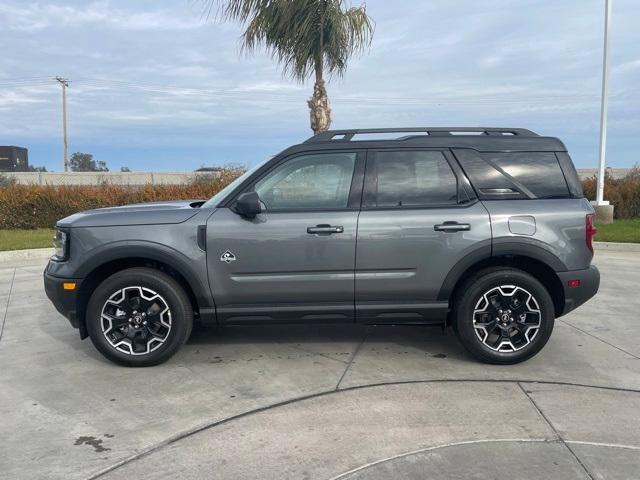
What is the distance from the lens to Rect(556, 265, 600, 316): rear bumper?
4.57 m

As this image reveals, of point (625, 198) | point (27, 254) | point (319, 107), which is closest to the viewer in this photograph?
point (27, 254)

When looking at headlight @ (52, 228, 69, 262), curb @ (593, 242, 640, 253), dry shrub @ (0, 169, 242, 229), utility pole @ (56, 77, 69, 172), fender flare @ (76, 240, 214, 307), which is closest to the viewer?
fender flare @ (76, 240, 214, 307)

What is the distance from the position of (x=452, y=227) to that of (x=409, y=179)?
0.55 m

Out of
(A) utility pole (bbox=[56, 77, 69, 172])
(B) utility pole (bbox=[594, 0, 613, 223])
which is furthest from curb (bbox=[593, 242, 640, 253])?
(A) utility pole (bbox=[56, 77, 69, 172])

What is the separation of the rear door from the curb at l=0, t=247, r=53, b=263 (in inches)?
368

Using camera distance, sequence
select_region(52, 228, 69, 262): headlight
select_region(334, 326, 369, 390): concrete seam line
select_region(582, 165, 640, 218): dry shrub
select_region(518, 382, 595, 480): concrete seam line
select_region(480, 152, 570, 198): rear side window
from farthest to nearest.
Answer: select_region(582, 165, 640, 218): dry shrub, select_region(480, 152, 570, 198): rear side window, select_region(52, 228, 69, 262): headlight, select_region(334, 326, 369, 390): concrete seam line, select_region(518, 382, 595, 480): concrete seam line

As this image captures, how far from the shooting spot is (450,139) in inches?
188

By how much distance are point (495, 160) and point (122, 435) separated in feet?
11.7

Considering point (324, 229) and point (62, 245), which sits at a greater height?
point (324, 229)

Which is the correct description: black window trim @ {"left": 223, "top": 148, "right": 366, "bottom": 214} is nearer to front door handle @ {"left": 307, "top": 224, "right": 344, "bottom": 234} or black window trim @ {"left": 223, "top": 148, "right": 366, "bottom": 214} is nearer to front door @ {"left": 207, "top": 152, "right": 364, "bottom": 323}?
front door @ {"left": 207, "top": 152, "right": 364, "bottom": 323}

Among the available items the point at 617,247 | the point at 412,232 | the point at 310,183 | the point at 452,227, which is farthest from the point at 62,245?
the point at 617,247

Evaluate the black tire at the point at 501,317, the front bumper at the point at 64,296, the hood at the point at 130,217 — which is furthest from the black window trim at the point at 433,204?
the front bumper at the point at 64,296

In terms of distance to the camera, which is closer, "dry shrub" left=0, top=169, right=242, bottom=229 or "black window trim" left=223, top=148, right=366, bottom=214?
"black window trim" left=223, top=148, right=366, bottom=214

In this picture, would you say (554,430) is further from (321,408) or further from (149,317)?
(149,317)
